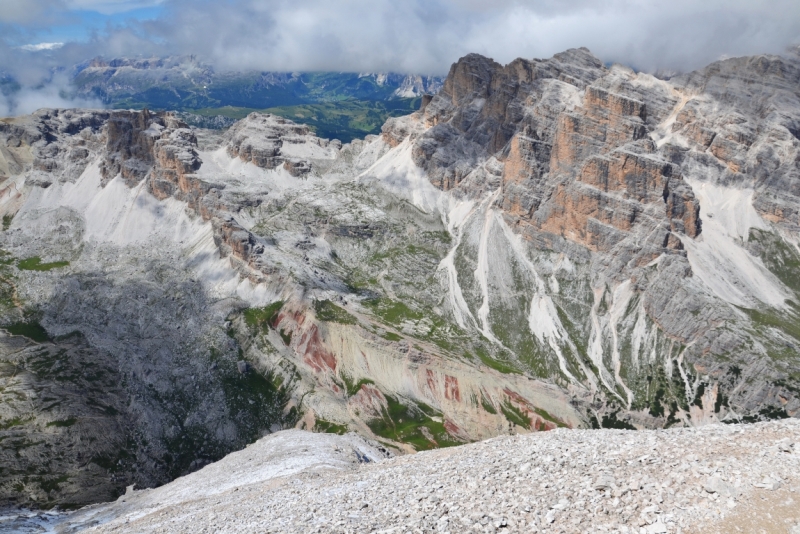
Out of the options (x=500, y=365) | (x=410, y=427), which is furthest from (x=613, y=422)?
(x=410, y=427)

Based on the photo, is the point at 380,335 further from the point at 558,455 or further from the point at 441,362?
the point at 558,455

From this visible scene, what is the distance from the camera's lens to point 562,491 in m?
38.8

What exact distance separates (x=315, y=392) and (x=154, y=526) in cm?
12158

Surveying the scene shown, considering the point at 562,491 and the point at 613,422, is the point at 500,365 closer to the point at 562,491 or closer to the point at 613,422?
the point at 613,422

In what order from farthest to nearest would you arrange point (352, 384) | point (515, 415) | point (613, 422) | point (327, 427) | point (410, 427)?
point (352, 384) → point (613, 422) → point (515, 415) → point (410, 427) → point (327, 427)

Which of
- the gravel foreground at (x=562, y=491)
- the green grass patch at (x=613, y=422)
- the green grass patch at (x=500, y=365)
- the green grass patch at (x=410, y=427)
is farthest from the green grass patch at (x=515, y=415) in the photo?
the gravel foreground at (x=562, y=491)

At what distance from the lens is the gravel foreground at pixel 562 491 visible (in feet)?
110

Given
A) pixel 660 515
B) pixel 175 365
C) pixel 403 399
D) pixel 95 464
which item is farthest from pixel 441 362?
pixel 660 515

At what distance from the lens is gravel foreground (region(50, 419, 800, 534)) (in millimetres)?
33500

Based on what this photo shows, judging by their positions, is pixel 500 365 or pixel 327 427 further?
pixel 500 365

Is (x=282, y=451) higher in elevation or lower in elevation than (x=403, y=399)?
higher

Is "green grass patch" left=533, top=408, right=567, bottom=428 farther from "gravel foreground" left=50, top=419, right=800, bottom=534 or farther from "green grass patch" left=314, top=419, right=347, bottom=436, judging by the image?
"gravel foreground" left=50, top=419, right=800, bottom=534

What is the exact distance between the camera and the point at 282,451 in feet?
323

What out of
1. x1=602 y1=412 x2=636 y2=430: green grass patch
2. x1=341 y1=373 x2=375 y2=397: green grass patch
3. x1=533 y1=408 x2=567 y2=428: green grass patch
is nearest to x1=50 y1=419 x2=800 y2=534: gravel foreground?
x1=341 y1=373 x2=375 y2=397: green grass patch
